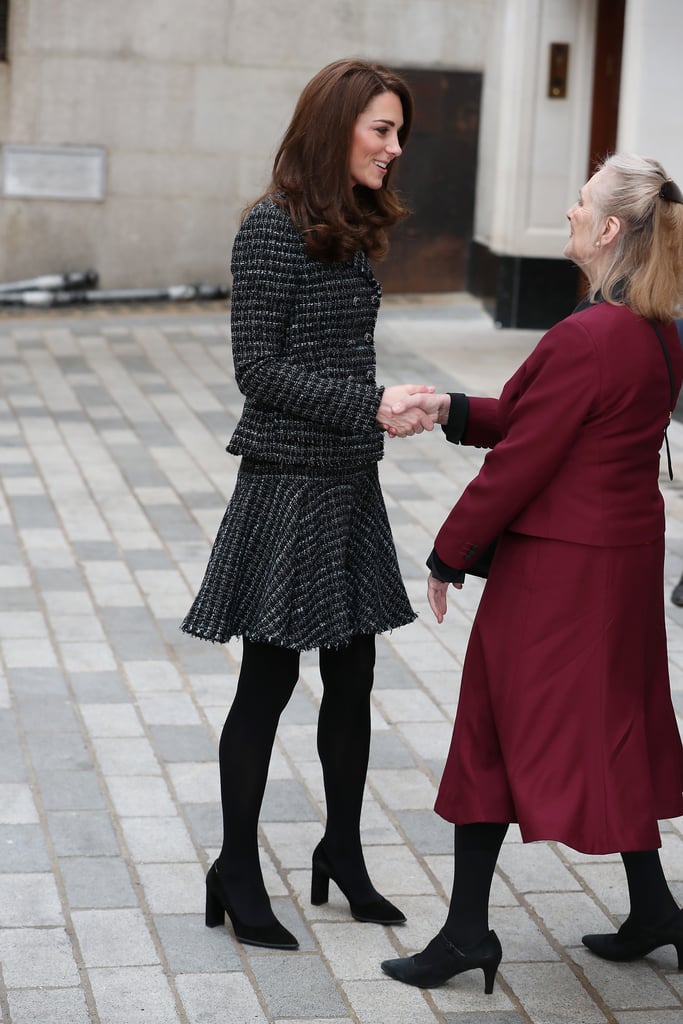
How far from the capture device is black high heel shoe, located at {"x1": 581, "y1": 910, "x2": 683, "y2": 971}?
352 cm

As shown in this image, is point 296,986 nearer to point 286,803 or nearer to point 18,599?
point 286,803

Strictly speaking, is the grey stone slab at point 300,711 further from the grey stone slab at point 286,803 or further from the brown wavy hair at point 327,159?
the brown wavy hair at point 327,159

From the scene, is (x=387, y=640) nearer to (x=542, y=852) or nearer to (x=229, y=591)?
(x=542, y=852)

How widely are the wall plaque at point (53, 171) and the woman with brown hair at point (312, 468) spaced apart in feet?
35.1

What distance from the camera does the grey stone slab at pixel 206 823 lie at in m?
4.18

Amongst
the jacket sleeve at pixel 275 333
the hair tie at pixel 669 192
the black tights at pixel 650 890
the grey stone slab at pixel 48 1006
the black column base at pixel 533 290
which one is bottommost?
the grey stone slab at pixel 48 1006

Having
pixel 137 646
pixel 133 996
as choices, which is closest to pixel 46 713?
pixel 137 646

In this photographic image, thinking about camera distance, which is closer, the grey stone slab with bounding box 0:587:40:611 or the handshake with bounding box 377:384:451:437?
the handshake with bounding box 377:384:451:437

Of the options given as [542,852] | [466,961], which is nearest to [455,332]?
[542,852]

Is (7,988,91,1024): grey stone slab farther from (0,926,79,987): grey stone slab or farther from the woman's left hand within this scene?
the woman's left hand

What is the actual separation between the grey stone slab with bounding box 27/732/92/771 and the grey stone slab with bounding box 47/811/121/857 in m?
0.33

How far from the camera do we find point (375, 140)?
338 centimetres

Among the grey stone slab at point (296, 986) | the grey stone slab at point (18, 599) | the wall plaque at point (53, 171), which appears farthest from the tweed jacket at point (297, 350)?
the wall plaque at point (53, 171)

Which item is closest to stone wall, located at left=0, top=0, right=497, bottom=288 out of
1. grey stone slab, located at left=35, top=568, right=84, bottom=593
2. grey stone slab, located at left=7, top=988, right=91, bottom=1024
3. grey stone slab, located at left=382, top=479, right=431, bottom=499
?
grey stone slab, located at left=382, top=479, right=431, bottom=499
